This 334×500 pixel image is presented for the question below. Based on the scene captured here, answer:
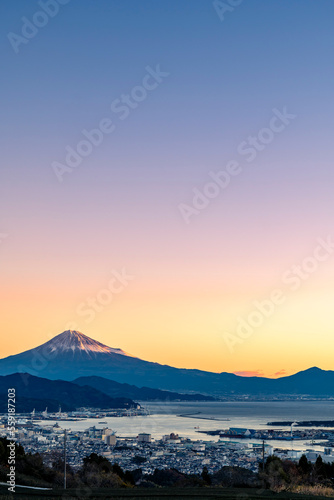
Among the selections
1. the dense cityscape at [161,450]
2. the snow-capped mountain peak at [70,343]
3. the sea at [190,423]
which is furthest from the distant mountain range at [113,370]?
the dense cityscape at [161,450]

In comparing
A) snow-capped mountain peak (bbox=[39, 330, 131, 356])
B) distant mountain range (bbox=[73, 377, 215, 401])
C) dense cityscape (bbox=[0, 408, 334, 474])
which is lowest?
distant mountain range (bbox=[73, 377, 215, 401])

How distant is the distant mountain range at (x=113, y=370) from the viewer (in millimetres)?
154125

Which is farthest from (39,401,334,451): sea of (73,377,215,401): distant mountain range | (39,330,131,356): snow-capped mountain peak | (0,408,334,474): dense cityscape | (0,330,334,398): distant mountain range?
(39,330,131,356): snow-capped mountain peak

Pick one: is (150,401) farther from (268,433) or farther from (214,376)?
(268,433)

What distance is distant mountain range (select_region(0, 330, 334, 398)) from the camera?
506 feet

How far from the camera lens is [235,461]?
37.1 m

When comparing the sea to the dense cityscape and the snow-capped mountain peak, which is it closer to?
the dense cityscape

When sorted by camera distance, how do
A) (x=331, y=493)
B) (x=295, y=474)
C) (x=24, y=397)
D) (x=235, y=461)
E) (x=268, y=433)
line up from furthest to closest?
(x=24, y=397) < (x=268, y=433) < (x=235, y=461) < (x=295, y=474) < (x=331, y=493)

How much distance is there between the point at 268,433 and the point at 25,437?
1244 inches

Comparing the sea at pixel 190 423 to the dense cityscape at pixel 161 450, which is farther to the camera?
the sea at pixel 190 423

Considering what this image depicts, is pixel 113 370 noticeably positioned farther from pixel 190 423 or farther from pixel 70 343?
pixel 190 423

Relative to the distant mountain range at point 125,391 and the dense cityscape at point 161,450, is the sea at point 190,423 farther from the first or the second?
the distant mountain range at point 125,391

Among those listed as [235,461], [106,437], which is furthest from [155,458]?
[106,437]

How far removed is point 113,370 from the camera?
177375 mm
